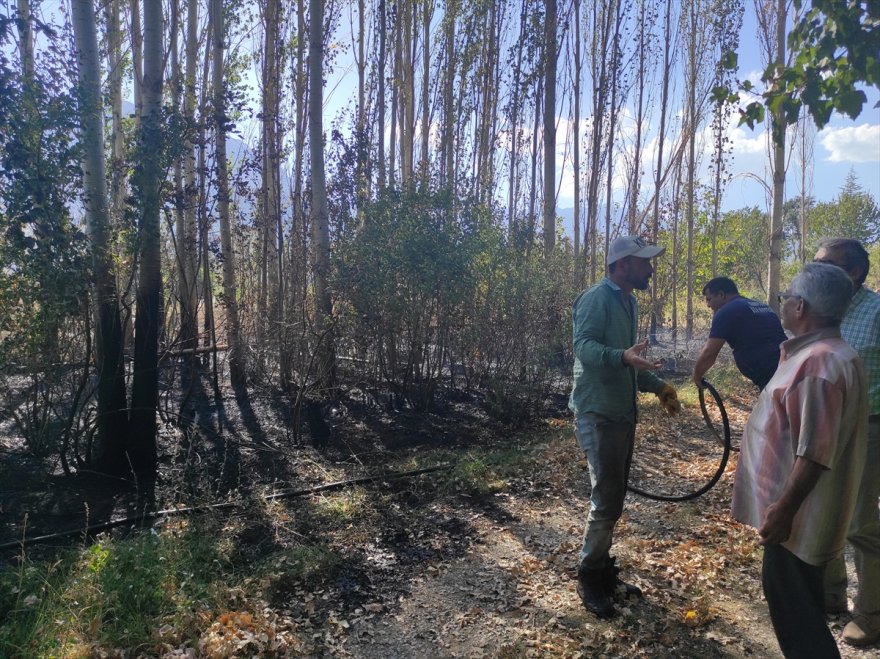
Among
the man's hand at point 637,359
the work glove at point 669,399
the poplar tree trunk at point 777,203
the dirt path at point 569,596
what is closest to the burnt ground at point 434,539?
the dirt path at point 569,596

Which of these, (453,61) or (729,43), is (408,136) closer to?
(453,61)

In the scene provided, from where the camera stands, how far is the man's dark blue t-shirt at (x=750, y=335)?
4555mm

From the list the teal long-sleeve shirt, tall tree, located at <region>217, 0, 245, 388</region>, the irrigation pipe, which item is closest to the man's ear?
the teal long-sleeve shirt

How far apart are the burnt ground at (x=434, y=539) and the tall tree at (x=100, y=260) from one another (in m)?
0.48

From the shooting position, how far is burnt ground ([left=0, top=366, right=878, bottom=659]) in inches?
122

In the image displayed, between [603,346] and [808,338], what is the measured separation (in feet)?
3.22

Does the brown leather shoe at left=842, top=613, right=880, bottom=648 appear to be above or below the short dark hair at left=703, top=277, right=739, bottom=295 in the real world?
below

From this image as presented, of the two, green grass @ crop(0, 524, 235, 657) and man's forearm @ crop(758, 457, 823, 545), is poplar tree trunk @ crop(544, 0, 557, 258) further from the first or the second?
man's forearm @ crop(758, 457, 823, 545)

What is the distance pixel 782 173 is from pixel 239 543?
38.5 feet

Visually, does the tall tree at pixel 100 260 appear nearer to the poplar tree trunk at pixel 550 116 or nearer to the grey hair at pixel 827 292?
the grey hair at pixel 827 292

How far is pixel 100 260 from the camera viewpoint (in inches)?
200

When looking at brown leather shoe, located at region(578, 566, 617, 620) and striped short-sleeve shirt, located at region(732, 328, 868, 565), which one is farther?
brown leather shoe, located at region(578, 566, 617, 620)

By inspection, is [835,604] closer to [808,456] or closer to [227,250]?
[808,456]

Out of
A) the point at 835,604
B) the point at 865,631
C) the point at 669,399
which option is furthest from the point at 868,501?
the point at 669,399
